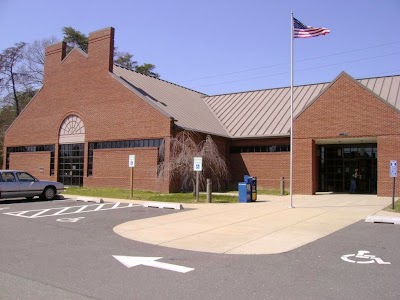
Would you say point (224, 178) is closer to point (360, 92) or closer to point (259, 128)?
point (259, 128)

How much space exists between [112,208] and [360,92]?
1665 cm

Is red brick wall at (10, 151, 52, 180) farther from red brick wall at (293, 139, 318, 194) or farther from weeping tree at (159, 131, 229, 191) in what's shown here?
red brick wall at (293, 139, 318, 194)

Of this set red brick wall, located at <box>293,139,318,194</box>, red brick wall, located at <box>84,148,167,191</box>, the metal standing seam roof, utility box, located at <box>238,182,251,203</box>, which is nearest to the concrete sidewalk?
utility box, located at <box>238,182,251,203</box>

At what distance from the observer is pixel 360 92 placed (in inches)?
974

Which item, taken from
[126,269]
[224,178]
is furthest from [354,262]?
[224,178]

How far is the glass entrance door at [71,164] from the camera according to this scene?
3253cm

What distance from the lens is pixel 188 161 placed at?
23.9 metres

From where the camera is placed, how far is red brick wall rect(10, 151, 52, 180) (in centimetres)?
3513

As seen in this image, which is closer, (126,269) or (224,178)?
(126,269)

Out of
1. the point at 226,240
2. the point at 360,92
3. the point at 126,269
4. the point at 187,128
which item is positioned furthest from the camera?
the point at 187,128

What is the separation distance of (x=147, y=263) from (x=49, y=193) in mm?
15299

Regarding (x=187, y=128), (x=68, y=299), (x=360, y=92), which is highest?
(x=360, y=92)

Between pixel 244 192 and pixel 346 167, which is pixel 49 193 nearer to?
pixel 244 192

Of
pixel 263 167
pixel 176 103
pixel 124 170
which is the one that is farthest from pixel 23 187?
pixel 263 167
